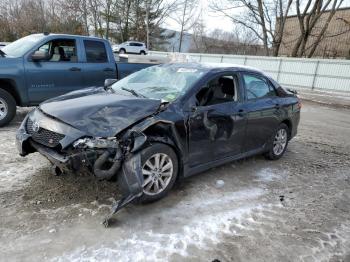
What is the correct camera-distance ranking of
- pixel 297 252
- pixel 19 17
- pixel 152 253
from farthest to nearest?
pixel 19 17
pixel 297 252
pixel 152 253

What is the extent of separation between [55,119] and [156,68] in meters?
2.07

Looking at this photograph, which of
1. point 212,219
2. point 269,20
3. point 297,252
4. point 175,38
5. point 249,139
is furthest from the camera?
point 175,38

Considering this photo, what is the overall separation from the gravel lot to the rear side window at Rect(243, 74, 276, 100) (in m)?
1.20

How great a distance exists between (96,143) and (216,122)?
1.68 meters

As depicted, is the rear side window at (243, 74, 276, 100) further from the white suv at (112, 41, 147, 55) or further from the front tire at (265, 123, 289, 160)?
the white suv at (112, 41, 147, 55)

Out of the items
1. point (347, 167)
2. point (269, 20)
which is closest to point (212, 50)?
point (269, 20)

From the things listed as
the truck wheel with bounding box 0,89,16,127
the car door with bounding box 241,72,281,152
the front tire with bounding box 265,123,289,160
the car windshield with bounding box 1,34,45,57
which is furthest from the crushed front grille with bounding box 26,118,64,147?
the front tire with bounding box 265,123,289,160

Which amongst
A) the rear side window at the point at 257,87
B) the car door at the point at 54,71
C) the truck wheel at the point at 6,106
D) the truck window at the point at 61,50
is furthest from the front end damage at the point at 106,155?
the truck window at the point at 61,50

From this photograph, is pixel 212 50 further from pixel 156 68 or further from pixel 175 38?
pixel 156 68

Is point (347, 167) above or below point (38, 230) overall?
below

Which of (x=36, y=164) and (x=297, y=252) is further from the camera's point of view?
(x=36, y=164)

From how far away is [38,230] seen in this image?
3.17m

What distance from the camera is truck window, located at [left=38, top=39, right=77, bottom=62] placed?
274 inches

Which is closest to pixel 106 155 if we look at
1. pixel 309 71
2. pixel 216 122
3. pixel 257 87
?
pixel 216 122
